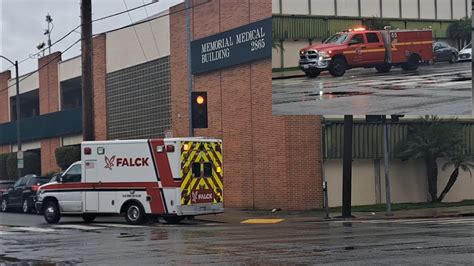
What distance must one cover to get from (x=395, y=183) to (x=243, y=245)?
18.7 m

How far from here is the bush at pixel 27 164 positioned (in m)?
53.7

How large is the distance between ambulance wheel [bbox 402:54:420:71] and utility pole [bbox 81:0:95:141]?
11.6m

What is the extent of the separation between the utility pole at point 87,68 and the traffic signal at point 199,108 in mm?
4153

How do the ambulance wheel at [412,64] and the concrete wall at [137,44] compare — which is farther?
the concrete wall at [137,44]

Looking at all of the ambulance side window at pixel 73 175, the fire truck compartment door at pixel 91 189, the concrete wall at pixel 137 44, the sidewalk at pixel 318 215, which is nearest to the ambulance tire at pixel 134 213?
the fire truck compartment door at pixel 91 189

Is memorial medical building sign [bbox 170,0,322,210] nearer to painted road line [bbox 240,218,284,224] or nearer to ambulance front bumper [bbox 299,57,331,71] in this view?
ambulance front bumper [bbox 299,57,331,71]

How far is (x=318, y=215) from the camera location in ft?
93.6

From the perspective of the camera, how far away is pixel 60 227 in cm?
2350

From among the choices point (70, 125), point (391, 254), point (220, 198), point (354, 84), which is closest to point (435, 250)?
point (391, 254)

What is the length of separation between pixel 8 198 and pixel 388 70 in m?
17.7

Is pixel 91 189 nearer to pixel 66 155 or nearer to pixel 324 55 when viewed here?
pixel 324 55

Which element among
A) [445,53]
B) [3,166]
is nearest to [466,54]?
[445,53]

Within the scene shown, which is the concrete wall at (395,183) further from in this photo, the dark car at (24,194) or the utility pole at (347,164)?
the dark car at (24,194)

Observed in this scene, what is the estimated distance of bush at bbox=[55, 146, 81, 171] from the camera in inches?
1788
